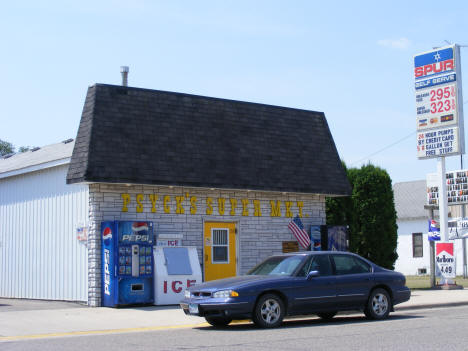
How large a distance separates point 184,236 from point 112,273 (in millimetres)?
2541

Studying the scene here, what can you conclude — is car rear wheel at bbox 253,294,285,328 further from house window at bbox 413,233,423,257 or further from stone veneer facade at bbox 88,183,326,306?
house window at bbox 413,233,423,257

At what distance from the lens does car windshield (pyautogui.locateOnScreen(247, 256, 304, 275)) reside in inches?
560

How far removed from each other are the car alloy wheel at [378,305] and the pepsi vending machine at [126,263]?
617cm

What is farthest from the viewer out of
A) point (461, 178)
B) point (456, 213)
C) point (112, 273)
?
point (456, 213)

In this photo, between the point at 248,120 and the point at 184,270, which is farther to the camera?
the point at 248,120

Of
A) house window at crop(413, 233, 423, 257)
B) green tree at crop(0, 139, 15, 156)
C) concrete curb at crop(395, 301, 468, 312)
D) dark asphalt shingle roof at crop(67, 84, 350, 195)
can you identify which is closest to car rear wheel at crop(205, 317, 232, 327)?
concrete curb at crop(395, 301, 468, 312)

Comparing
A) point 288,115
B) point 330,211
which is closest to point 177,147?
point 288,115

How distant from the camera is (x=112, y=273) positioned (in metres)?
17.8

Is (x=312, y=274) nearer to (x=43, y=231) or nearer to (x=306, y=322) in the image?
(x=306, y=322)

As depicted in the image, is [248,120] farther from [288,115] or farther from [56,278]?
[56,278]

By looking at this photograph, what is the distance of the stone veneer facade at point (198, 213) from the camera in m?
18.2

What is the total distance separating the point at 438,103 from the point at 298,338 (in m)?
14.7

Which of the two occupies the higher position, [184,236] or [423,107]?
[423,107]

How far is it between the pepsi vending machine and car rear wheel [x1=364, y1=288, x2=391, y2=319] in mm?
6162
